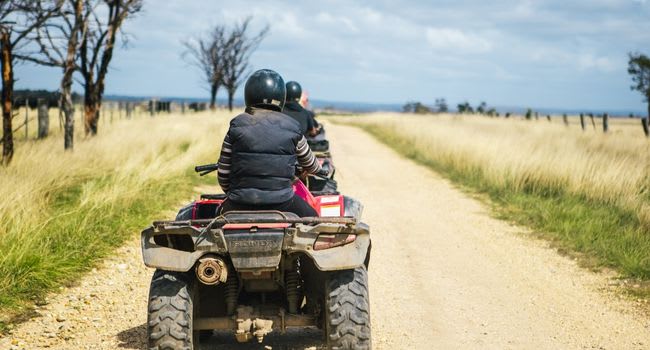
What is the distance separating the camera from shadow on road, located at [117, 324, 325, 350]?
15.4 feet

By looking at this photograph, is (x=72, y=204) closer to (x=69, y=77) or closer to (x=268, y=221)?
(x=268, y=221)

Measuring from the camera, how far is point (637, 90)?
4688 cm

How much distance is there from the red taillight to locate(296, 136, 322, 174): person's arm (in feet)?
2.64

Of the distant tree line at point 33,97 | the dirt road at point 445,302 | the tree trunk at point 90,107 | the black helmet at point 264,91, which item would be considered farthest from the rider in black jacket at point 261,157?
the tree trunk at point 90,107

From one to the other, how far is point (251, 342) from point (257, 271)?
1.22 metres

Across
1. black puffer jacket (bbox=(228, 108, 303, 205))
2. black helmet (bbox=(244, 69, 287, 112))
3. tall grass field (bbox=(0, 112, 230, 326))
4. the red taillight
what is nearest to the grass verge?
the red taillight

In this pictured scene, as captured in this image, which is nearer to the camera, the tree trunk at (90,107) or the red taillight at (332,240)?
the red taillight at (332,240)

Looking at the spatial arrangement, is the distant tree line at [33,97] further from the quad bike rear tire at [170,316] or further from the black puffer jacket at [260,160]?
the quad bike rear tire at [170,316]

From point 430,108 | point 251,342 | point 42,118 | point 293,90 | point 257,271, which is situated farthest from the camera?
point 430,108

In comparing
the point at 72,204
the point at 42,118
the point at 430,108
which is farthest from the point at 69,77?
the point at 430,108

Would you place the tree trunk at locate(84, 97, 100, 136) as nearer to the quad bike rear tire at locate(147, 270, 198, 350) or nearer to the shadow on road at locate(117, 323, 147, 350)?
the shadow on road at locate(117, 323, 147, 350)

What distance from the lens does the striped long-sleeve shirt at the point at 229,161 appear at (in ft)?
14.4

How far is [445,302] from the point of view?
5.90m

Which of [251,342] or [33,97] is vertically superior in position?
[33,97]
